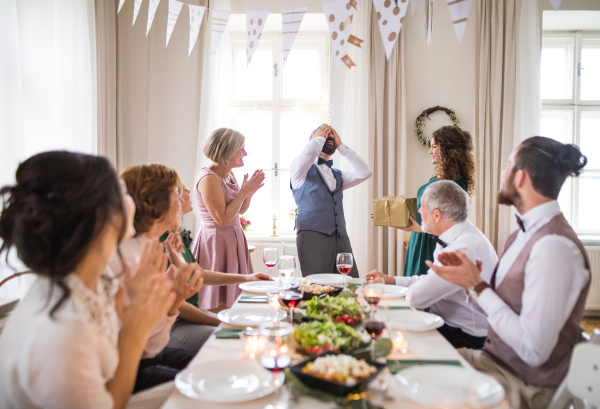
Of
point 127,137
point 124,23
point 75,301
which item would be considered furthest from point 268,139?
point 75,301

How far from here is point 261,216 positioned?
4.66 m

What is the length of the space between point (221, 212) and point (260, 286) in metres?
0.70

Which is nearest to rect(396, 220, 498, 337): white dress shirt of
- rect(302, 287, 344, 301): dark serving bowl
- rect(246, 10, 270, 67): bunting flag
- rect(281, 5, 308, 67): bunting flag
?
rect(302, 287, 344, 301): dark serving bowl

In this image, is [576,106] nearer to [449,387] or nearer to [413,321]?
[413,321]

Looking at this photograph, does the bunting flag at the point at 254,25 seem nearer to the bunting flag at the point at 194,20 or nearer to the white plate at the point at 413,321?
the bunting flag at the point at 194,20

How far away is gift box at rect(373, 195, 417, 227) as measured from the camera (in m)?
2.54

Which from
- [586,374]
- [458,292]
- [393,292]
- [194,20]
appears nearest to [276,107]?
[194,20]

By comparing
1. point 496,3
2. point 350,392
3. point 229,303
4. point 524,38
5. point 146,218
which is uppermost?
point 496,3

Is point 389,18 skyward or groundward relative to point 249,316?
skyward

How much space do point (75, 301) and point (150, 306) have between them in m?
0.19

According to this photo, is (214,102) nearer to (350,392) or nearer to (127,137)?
(127,137)

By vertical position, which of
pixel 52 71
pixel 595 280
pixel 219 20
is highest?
pixel 219 20

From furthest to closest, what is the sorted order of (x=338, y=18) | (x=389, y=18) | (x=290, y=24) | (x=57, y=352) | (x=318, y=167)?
(x=318, y=167), (x=290, y=24), (x=338, y=18), (x=389, y=18), (x=57, y=352)

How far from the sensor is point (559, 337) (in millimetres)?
1274
